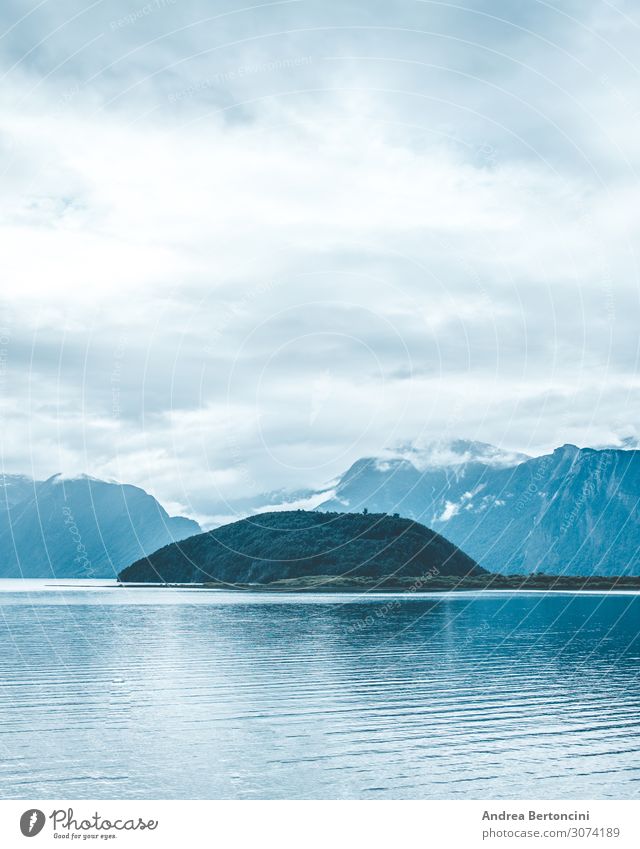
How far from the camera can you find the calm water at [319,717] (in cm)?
3388

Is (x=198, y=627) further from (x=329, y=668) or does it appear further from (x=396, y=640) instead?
(x=329, y=668)

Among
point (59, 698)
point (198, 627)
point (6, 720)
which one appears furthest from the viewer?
point (198, 627)

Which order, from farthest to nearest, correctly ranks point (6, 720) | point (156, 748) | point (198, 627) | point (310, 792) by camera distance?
point (198, 627) → point (6, 720) → point (156, 748) → point (310, 792)

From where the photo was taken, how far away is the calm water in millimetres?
33875

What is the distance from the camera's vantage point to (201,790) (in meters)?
32.7

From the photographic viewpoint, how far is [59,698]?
5378 cm

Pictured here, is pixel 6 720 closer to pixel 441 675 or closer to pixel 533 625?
pixel 441 675

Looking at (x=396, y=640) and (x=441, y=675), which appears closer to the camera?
(x=441, y=675)

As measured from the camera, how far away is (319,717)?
154 feet

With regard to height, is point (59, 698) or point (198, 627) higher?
point (59, 698)
